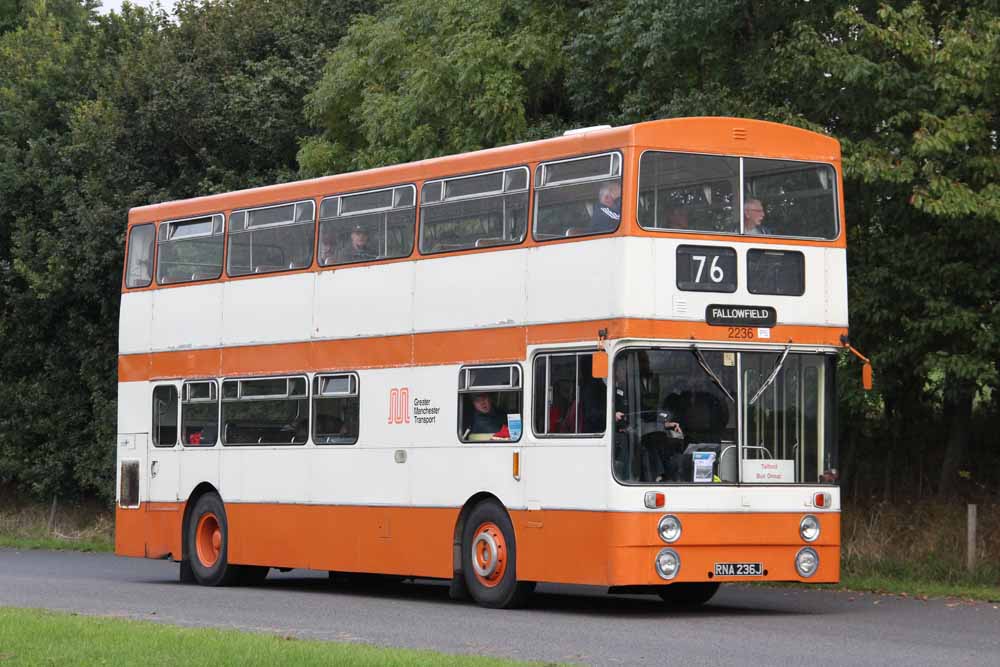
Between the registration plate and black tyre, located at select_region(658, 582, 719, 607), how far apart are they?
5.51 ft

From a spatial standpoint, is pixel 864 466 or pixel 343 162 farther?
pixel 343 162

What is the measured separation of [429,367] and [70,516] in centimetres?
2145

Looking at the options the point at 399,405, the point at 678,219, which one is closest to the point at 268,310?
the point at 399,405

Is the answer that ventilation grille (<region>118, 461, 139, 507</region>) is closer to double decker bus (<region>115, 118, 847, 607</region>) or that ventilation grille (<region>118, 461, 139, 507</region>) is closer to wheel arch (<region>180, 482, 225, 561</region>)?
wheel arch (<region>180, 482, 225, 561</region>)

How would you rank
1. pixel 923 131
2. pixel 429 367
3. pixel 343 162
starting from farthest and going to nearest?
pixel 343 162 → pixel 923 131 → pixel 429 367

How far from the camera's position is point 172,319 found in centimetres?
2331

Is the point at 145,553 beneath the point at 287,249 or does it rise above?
beneath

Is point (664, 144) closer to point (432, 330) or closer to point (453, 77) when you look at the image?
point (432, 330)

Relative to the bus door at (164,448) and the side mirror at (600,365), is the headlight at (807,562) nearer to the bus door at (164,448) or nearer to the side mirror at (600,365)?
the side mirror at (600,365)

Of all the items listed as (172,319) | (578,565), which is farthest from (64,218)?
(578,565)

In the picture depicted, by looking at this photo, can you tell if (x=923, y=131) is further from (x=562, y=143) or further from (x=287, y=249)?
(x=287, y=249)

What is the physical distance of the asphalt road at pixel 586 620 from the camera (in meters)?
13.8

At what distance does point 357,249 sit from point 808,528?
19.6 ft

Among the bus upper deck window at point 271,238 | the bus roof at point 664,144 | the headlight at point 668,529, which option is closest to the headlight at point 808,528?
the headlight at point 668,529
